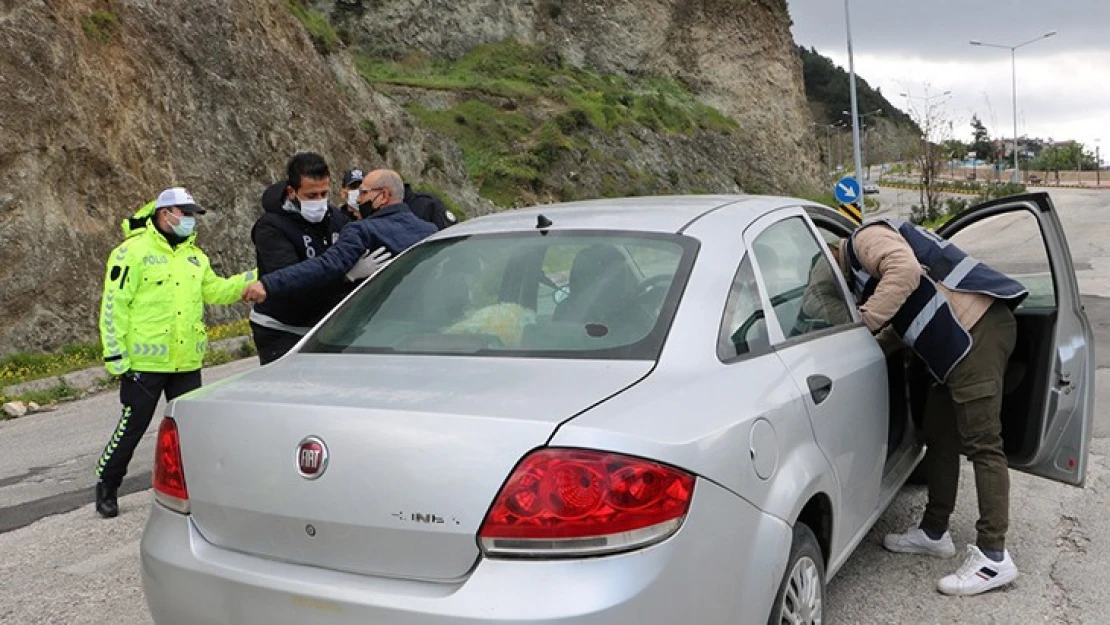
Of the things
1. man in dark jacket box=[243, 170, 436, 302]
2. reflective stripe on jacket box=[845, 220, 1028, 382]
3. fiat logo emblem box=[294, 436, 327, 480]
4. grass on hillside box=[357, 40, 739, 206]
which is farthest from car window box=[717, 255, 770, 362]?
grass on hillside box=[357, 40, 739, 206]

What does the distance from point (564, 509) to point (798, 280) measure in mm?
1714

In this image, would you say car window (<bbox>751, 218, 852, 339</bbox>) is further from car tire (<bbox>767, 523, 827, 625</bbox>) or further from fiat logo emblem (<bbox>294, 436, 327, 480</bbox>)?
fiat logo emblem (<bbox>294, 436, 327, 480</bbox>)

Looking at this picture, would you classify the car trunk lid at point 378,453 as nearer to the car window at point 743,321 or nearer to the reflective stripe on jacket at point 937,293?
the car window at point 743,321

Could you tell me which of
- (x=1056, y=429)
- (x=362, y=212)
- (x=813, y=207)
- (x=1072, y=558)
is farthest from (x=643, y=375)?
(x=362, y=212)

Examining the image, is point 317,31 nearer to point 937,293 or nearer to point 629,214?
point 629,214

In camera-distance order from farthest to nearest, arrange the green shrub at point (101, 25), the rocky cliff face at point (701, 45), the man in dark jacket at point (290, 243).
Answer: the rocky cliff face at point (701, 45) → the green shrub at point (101, 25) → the man in dark jacket at point (290, 243)

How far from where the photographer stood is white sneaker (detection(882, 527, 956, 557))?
411 cm

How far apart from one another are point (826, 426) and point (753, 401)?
0.52 meters

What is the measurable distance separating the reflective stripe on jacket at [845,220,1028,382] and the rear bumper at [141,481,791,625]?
1540mm

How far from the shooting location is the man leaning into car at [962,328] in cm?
368

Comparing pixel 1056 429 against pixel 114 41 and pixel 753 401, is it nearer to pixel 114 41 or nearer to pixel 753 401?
pixel 753 401

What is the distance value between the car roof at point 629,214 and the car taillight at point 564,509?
126 centimetres

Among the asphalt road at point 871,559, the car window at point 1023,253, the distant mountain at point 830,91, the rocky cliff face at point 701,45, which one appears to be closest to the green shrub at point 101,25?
the asphalt road at point 871,559

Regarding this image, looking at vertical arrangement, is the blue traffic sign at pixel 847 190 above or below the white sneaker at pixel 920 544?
above
